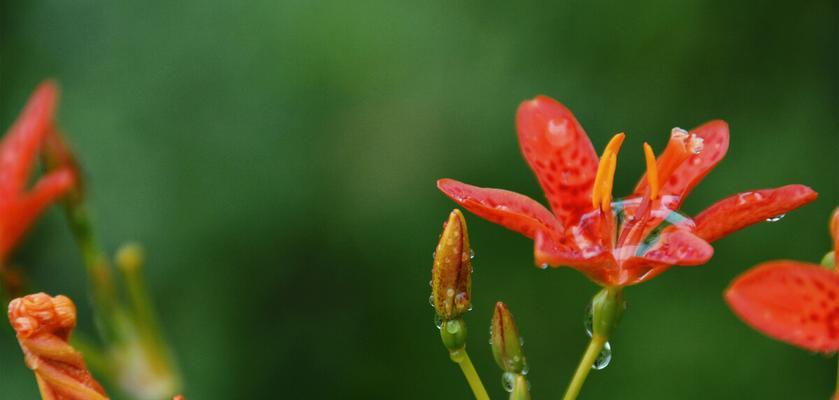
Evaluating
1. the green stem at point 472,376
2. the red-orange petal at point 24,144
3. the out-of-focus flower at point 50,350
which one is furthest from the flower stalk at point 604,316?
the red-orange petal at point 24,144

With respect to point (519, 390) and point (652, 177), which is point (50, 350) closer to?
point (519, 390)

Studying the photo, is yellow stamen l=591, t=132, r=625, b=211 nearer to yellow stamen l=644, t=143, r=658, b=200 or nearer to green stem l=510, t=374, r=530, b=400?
yellow stamen l=644, t=143, r=658, b=200

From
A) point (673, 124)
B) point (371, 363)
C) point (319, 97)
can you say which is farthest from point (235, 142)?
point (673, 124)

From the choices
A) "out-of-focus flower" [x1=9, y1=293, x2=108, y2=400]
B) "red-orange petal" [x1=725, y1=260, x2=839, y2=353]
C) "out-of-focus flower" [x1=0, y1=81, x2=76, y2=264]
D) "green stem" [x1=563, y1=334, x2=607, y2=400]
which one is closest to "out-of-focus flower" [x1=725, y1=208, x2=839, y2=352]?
"red-orange petal" [x1=725, y1=260, x2=839, y2=353]

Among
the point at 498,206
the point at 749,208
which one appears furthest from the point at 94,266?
the point at 749,208

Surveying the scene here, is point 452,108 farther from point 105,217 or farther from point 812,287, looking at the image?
point 812,287
